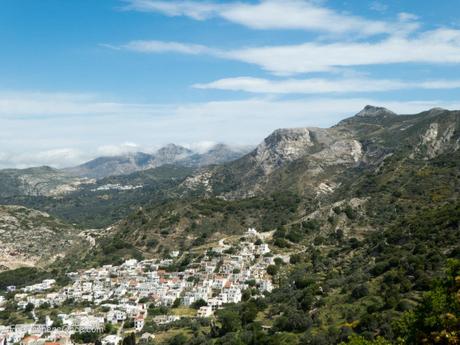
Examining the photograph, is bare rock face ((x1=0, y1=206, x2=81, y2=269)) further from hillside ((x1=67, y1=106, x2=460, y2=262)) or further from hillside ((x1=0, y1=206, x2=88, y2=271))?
hillside ((x1=67, y1=106, x2=460, y2=262))

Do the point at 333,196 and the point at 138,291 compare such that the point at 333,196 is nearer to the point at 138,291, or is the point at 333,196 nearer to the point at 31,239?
the point at 138,291

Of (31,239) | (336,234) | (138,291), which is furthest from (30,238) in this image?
(336,234)

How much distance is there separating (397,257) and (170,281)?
39.3 meters

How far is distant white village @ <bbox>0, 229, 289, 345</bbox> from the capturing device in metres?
62.7

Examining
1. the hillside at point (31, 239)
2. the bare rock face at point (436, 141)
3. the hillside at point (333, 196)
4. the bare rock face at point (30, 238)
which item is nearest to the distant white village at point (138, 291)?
the hillside at point (333, 196)

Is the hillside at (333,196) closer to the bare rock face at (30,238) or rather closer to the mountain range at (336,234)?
the mountain range at (336,234)

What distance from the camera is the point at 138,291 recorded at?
254ft

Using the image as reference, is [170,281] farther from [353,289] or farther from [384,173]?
[384,173]

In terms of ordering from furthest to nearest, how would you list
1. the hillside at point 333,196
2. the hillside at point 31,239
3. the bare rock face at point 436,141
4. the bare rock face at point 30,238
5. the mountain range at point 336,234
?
1. the bare rock face at point 436,141
2. the bare rock face at point 30,238
3. the hillside at point 31,239
4. the hillside at point 333,196
5. the mountain range at point 336,234

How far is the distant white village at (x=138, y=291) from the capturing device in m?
62.7

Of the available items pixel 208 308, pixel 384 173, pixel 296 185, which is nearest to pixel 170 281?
pixel 208 308

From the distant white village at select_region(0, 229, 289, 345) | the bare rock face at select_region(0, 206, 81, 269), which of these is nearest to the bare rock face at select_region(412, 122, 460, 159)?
the distant white village at select_region(0, 229, 289, 345)

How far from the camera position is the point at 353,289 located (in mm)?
49344

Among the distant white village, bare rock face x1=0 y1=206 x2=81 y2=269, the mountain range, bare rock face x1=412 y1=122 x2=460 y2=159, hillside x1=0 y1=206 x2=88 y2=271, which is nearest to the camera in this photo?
the mountain range
